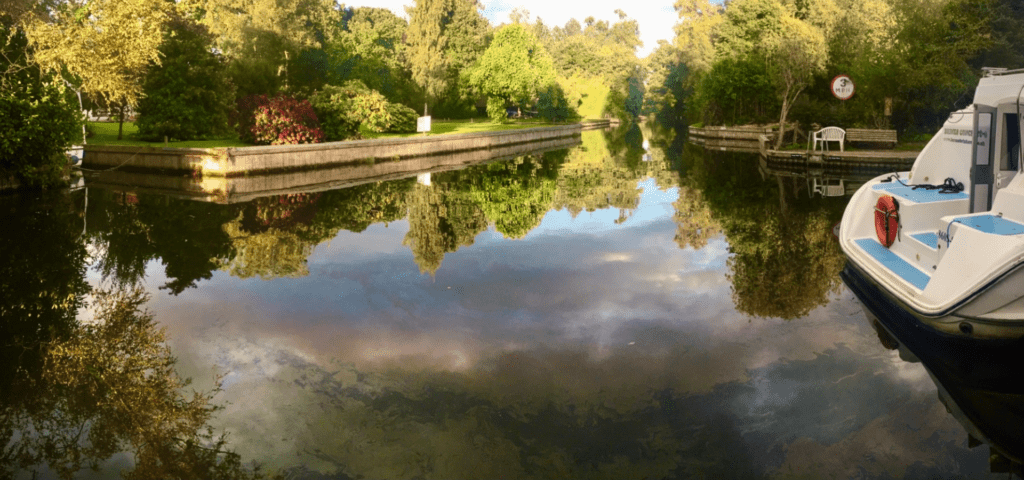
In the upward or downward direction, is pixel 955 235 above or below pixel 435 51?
below

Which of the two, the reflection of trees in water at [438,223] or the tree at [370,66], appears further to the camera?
the tree at [370,66]

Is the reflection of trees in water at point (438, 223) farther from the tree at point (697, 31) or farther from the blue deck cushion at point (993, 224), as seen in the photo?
the tree at point (697, 31)

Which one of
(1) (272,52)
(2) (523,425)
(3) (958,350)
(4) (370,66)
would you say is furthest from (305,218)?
(4) (370,66)

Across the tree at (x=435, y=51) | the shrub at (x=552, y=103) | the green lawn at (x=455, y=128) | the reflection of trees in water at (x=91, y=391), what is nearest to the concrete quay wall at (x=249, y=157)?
the green lawn at (x=455, y=128)

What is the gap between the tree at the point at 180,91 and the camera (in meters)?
30.6

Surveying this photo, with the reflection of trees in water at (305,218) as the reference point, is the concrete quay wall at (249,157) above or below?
above

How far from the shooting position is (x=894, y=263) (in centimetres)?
945

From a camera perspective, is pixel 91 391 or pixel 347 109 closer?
pixel 91 391

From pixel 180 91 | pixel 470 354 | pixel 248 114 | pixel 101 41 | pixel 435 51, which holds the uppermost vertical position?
pixel 435 51

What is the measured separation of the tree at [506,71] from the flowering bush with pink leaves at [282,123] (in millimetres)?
26387

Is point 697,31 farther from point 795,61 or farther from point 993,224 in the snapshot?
point 993,224

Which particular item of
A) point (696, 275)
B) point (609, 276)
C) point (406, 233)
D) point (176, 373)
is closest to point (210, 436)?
point (176, 373)

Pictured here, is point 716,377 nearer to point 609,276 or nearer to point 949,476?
point 949,476

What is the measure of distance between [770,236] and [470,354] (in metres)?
8.33
